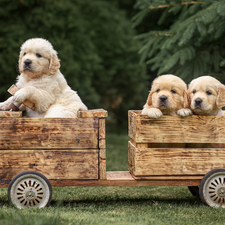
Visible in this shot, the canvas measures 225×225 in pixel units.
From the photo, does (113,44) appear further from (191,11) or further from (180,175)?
(180,175)

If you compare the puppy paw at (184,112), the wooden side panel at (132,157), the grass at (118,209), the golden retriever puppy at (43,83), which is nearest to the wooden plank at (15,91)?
the golden retriever puppy at (43,83)

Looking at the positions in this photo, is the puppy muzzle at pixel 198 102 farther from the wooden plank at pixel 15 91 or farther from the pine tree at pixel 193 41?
the pine tree at pixel 193 41

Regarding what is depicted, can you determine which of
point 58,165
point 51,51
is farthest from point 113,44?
point 58,165

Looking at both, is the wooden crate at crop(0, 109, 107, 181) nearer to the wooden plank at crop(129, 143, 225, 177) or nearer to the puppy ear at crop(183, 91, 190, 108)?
the wooden plank at crop(129, 143, 225, 177)

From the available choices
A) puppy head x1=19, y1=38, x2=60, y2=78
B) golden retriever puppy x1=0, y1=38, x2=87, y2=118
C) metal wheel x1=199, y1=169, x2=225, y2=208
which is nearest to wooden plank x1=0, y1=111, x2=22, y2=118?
golden retriever puppy x1=0, y1=38, x2=87, y2=118

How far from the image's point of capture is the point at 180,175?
3.88 metres

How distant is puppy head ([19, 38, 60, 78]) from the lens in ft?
13.2

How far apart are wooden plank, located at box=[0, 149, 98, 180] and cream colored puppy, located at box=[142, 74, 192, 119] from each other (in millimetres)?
827

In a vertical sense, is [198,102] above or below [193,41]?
below

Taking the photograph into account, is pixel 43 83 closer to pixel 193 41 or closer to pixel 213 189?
pixel 213 189

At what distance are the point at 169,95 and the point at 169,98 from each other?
41mm

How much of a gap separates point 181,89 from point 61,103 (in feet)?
4.50

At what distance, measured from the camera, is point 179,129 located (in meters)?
3.87

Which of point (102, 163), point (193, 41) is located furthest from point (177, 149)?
point (193, 41)
